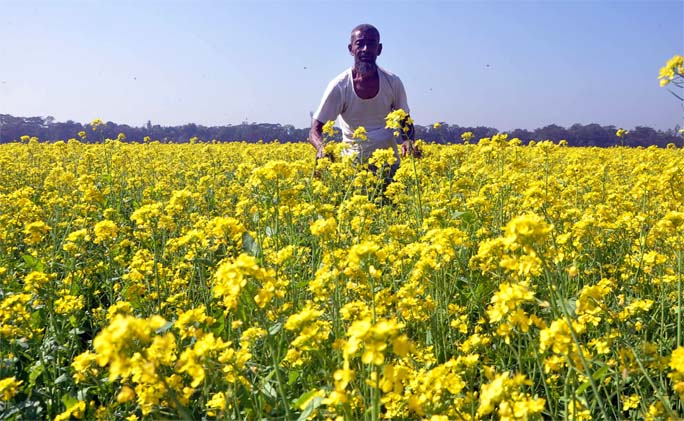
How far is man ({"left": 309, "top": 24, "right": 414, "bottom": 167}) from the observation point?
17.0 ft

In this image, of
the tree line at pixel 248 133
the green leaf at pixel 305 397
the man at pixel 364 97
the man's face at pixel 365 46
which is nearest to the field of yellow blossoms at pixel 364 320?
the green leaf at pixel 305 397

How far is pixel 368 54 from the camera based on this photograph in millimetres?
5180

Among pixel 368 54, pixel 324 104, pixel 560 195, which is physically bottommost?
pixel 560 195

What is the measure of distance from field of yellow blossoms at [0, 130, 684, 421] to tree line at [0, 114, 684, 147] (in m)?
10.3

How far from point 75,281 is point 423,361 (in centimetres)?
189

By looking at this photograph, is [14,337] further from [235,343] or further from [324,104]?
[324,104]

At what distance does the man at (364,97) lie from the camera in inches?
203

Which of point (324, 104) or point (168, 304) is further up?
point (324, 104)

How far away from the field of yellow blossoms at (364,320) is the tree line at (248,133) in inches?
407

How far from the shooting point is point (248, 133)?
832 inches

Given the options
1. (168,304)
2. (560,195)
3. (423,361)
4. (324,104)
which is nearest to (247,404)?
(423,361)

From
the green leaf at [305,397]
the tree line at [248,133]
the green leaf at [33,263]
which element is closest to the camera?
the green leaf at [305,397]

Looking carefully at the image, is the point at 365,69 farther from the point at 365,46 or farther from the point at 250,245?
the point at 250,245

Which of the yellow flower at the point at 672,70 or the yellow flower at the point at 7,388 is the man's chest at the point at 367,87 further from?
the yellow flower at the point at 7,388
